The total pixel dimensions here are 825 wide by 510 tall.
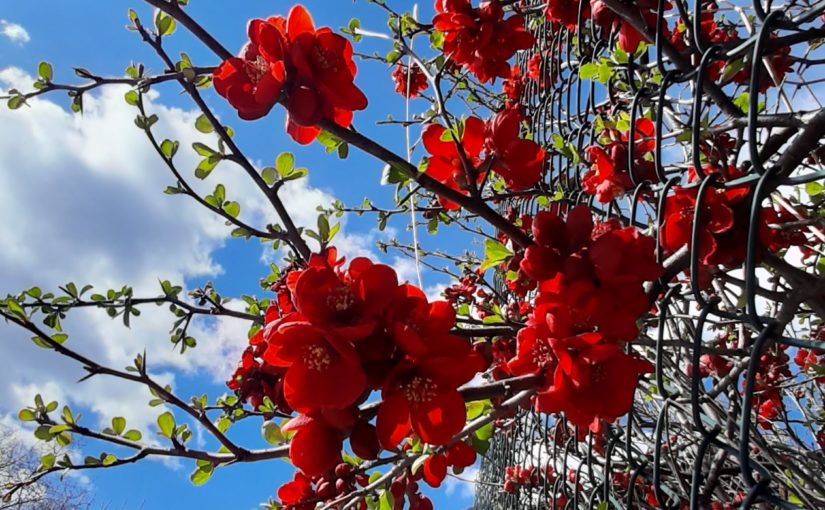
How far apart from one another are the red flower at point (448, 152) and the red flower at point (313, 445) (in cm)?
34

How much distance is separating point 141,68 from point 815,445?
2442 mm

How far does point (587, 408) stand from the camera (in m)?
0.57

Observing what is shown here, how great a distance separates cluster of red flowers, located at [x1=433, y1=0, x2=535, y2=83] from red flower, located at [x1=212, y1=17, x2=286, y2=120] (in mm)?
666

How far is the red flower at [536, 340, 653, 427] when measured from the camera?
1.82 ft

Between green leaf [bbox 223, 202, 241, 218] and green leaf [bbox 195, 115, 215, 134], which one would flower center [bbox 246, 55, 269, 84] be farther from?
green leaf [bbox 223, 202, 241, 218]

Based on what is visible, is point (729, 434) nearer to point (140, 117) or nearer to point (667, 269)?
point (667, 269)

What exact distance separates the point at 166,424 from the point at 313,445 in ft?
0.86

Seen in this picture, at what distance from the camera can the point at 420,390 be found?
0.53m

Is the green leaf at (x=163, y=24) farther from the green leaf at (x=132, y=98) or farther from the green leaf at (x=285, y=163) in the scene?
the green leaf at (x=285, y=163)

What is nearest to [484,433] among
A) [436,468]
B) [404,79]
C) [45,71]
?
[436,468]

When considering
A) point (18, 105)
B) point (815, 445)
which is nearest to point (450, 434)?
point (18, 105)

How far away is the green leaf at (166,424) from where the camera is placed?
27.1 inches

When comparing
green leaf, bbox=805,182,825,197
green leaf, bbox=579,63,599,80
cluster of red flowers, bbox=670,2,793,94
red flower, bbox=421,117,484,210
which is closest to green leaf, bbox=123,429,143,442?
red flower, bbox=421,117,484,210

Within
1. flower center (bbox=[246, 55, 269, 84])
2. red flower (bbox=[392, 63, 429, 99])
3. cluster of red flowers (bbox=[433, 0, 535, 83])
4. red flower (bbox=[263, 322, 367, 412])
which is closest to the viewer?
red flower (bbox=[263, 322, 367, 412])
